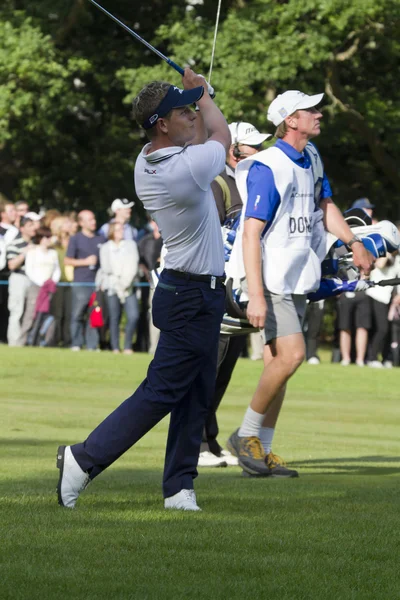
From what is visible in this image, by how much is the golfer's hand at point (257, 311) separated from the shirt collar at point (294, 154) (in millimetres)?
874

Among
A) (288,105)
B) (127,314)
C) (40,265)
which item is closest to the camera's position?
(288,105)

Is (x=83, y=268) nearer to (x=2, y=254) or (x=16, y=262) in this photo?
(x=16, y=262)

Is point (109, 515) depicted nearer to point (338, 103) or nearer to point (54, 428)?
point (54, 428)

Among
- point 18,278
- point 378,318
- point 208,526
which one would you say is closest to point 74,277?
point 18,278

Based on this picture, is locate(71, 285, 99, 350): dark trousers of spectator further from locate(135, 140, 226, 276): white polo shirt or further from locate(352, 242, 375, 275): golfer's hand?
locate(135, 140, 226, 276): white polo shirt

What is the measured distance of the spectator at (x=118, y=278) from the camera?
2266cm

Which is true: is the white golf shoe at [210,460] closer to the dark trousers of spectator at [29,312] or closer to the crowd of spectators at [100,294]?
the crowd of spectators at [100,294]

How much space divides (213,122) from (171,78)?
24.2 metres

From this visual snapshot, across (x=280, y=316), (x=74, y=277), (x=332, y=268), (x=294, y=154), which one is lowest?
(x=74, y=277)

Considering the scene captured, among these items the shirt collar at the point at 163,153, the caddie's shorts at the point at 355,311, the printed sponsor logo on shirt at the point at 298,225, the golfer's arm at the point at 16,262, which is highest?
the shirt collar at the point at 163,153

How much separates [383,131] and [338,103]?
4.39ft

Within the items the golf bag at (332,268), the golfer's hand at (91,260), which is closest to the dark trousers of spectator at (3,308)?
the golfer's hand at (91,260)

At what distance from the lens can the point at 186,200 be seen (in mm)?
6477

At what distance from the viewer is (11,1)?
3441 centimetres
